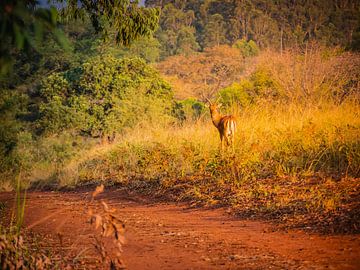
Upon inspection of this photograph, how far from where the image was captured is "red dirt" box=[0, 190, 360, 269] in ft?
14.3

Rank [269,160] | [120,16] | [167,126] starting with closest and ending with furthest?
[120,16] < [269,160] < [167,126]

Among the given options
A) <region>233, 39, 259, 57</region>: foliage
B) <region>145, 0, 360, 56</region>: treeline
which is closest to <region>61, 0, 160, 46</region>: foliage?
<region>233, 39, 259, 57</region>: foliage

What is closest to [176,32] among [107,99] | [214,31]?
[214,31]

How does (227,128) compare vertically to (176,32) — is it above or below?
below

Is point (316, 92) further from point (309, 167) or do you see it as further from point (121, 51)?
point (121, 51)

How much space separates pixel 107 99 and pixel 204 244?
18.4 m

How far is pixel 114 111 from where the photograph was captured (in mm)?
22219

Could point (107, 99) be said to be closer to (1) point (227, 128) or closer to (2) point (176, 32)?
(1) point (227, 128)

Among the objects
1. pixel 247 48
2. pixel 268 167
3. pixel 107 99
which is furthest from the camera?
pixel 247 48

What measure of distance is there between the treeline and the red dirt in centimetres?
4974

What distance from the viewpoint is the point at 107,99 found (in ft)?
75.1

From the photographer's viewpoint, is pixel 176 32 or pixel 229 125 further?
pixel 176 32

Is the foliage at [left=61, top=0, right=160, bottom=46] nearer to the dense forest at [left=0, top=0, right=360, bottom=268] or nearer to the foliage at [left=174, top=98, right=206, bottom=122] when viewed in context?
the dense forest at [left=0, top=0, right=360, bottom=268]

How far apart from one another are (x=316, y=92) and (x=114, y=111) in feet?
36.8
